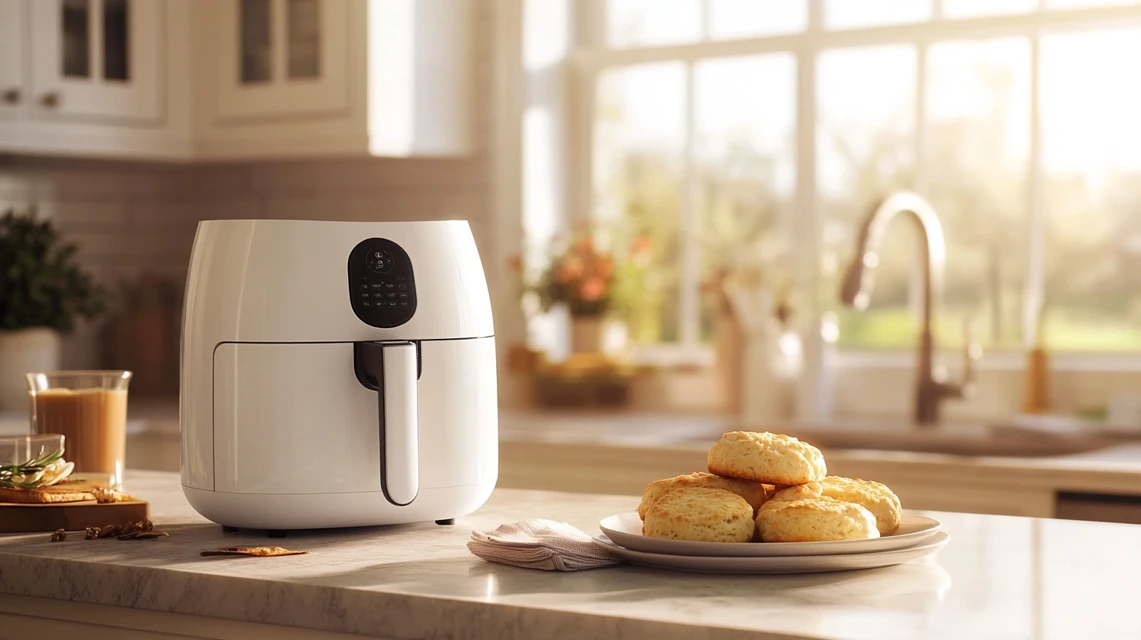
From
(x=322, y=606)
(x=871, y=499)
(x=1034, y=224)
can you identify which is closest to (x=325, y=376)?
(x=322, y=606)

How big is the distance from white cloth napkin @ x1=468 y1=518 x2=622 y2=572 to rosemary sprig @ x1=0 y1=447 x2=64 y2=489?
50 centimetres

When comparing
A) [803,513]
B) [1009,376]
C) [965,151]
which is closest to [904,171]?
[965,151]

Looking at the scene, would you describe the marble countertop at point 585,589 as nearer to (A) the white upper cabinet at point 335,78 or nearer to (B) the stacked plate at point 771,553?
(B) the stacked plate at point 771,553

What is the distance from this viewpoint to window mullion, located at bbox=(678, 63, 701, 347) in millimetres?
3482

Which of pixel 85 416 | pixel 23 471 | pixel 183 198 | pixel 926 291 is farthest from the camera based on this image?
pixel 183 198

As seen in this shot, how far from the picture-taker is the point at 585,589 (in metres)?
1.08

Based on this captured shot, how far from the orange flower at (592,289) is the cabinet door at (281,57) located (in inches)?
27.7

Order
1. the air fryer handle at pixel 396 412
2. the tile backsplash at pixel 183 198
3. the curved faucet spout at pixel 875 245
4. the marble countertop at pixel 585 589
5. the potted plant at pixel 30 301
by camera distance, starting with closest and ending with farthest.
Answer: the marble countertop at pixel 585 589
the air fryer handle at pixel 396 412
the curved faucet spout at pixel 875 245
the potted plant at pixel 30 301
the tile backsplash at pixel 183 198

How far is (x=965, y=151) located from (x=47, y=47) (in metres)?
2.12

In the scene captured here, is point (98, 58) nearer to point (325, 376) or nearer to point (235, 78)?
point (235, 78)

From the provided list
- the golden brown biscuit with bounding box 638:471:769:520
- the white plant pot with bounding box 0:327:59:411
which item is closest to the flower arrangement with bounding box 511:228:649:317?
the white plant pot with bounding box 0:327:59:411

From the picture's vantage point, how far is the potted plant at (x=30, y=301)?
3242 millimetres

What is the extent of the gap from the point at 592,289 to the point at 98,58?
1295 mm

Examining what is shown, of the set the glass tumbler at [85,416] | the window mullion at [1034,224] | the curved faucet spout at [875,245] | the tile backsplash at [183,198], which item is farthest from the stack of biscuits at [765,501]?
the tile backsplash at [183,198]
